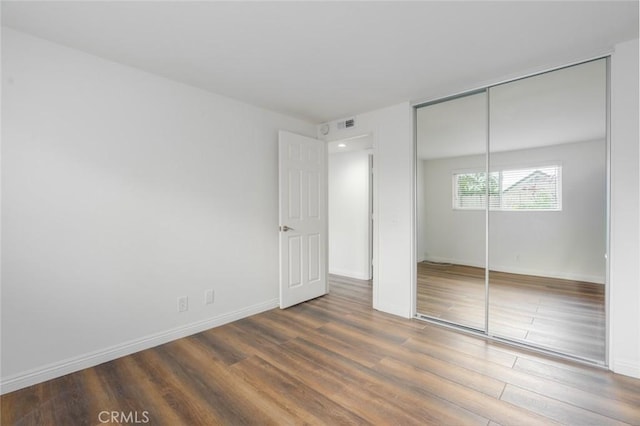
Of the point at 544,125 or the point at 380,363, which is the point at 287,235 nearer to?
the point at 380,363

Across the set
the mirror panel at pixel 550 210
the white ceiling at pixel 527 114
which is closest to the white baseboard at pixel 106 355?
the mirror panel at pixel 550 210

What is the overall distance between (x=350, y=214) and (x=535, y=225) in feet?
9.60

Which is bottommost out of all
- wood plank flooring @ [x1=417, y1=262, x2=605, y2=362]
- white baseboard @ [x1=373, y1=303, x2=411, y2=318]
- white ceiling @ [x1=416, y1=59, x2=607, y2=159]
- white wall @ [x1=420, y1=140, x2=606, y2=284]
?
white baseboard @ [x1=373, y1=303, x2=411, y2=318]

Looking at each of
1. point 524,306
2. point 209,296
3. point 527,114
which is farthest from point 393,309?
point 527,114

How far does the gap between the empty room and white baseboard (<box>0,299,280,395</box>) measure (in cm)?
1

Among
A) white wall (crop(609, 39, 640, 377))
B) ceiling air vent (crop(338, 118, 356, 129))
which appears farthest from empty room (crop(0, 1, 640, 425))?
ceiling air vent (crop(338, 118, 356, 129))

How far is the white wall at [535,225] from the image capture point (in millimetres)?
2287

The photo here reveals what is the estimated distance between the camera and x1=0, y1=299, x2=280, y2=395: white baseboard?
6.21 feet

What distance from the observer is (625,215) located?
206cm

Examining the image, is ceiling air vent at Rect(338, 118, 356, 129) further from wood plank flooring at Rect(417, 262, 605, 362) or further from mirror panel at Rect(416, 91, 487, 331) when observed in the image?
wood plank flooring at Rect(417, 262, 605, 362)

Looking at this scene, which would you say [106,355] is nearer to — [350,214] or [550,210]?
[350,214]

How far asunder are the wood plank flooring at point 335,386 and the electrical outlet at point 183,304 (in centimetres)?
28

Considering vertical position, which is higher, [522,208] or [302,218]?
[522,208]

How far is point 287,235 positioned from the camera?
353cm
